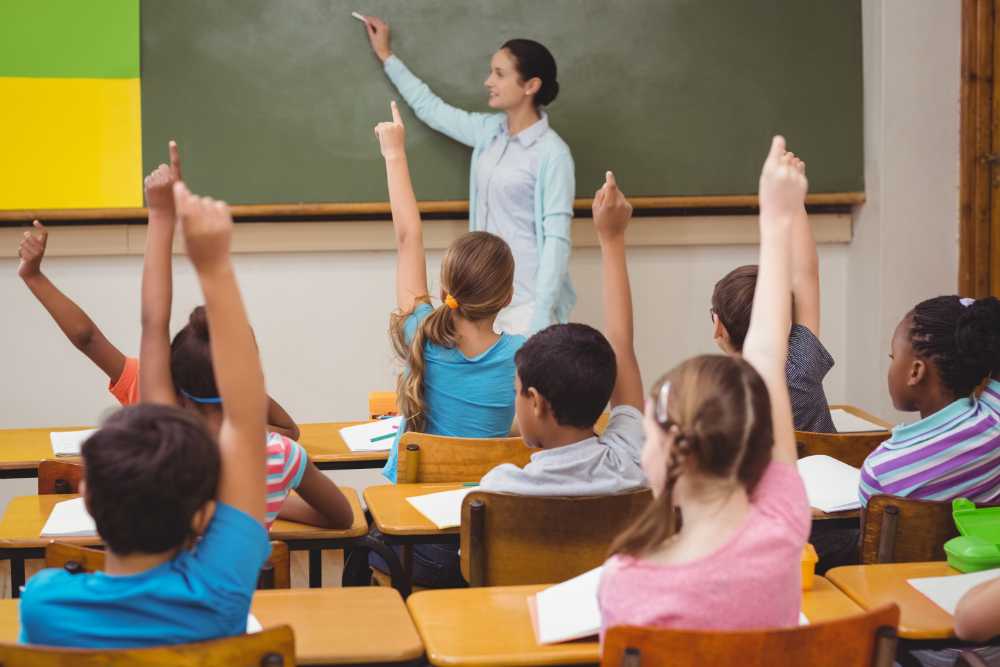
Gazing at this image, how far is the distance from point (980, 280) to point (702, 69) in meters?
1.38

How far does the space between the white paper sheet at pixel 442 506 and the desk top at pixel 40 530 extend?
124 millimetres

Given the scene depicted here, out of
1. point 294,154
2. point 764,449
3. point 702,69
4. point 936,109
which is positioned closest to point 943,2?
point 936,109

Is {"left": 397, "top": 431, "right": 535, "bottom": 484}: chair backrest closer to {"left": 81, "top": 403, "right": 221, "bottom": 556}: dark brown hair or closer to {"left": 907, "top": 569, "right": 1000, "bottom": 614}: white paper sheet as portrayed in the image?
{"left": 907, "top": 569, "right": 1000, "bottom": 614}: white paper sheet

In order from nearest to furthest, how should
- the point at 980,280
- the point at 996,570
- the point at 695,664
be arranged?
the point at 695,664
the point at 996,570
the point at 980,280

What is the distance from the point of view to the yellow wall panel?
466cm

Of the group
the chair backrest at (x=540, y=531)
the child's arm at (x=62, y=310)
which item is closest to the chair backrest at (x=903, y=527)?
the chair backrest at (x=540, y=531)

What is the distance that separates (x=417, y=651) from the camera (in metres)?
1.79

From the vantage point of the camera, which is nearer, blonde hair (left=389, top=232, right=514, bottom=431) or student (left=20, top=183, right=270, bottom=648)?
student (left=20, top=183, right=270, bottom=648)

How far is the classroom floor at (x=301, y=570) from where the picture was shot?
4.16 m

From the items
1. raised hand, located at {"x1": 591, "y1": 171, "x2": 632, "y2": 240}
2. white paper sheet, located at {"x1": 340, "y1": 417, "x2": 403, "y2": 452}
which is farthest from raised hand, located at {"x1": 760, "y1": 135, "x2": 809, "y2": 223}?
white paper sheet, located at {"x1": 340, "y1": 417, "x2": 403, "y2": 452}

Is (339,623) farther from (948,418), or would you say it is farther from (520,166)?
(520,166)

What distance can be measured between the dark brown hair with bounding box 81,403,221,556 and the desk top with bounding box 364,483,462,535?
909mm

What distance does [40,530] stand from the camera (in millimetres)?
2453

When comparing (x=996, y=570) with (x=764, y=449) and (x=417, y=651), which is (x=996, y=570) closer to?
(x=764, y=449)
